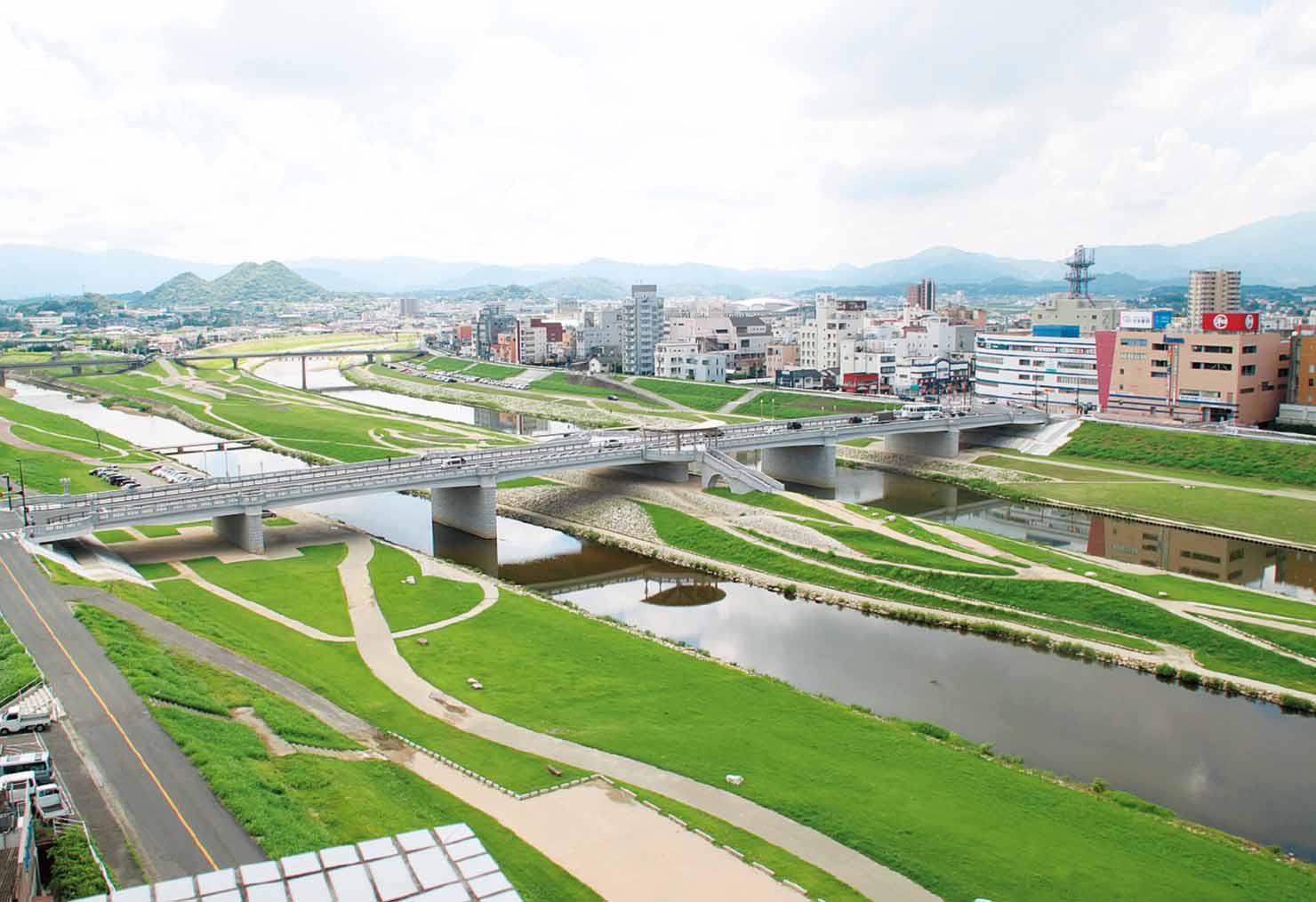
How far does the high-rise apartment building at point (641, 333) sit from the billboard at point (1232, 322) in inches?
2470

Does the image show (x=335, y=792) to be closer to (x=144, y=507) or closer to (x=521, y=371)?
(x=144, y=507)

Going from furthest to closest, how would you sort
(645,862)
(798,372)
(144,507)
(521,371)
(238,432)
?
1. (521,371)
2. (798,372)
3. (238,432)
4. (144,507)
5. (645,862)

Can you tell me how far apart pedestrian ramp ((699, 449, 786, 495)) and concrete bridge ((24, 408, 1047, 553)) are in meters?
0.06

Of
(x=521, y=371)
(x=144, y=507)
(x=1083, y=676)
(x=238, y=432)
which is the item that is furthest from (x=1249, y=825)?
(x=521, y=371)

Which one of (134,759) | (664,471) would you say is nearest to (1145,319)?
(664,471)

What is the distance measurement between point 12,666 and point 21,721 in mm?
4076

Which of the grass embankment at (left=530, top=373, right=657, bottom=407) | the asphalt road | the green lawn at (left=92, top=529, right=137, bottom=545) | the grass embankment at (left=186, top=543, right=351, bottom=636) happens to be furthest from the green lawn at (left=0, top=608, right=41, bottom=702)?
the grass embankment at (left=530, top=373, right=657, bottom=407)

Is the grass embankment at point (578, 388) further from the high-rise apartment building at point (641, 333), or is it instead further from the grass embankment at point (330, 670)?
the grass embankment at point (330, 670)

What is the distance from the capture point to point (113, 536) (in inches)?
1684

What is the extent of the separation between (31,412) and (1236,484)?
96871mm

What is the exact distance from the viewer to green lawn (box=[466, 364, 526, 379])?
128 meters

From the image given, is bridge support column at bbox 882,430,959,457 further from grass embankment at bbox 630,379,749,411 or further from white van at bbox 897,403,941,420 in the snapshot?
grass embankment at bbox 630,379,749,411

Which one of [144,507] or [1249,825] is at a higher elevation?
[144,507]

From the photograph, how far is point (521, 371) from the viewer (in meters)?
126
